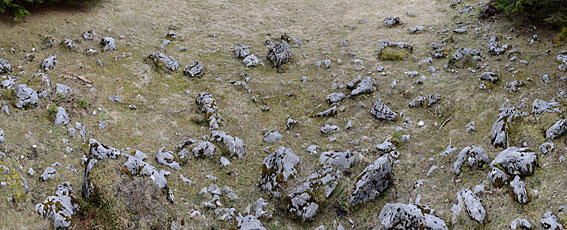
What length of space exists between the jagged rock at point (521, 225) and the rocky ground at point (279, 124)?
5cm

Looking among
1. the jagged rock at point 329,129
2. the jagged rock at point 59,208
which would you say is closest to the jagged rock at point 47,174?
the jagged rock at point 59,208

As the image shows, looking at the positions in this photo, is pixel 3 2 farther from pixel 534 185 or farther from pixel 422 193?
pixel 534 185

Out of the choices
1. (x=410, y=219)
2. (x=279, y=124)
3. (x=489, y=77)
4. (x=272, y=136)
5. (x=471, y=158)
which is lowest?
(x=279, y=124)

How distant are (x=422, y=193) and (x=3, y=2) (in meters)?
21.0

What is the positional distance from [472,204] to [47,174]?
1209 cm

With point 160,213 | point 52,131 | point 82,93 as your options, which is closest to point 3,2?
point 82,93

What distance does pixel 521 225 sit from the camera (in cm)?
734

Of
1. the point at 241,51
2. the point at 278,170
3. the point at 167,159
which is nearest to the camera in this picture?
the point at 278,170

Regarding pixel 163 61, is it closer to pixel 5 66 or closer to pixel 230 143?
pixel 5 66

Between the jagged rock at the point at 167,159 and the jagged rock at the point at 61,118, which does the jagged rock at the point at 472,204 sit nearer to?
the jagged rock at the point at 167,159

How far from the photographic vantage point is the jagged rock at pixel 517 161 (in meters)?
8.51

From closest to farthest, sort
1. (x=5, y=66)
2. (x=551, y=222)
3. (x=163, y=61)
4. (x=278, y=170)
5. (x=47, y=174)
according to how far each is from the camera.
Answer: (x=551, y=222) < (x=47, y=174) < (x=278, y=170) < (x=5, y=66) < (x=163, y=61)

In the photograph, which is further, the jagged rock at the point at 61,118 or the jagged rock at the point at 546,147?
the jagged rock at the point at 61,118

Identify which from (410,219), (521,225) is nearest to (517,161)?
(521,225)
